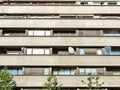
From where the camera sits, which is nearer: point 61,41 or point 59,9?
point 61,41

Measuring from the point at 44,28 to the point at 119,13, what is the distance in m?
9.29

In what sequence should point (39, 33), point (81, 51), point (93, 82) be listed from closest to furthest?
point (93, 82) < point (81, 51) < point (39, 33)

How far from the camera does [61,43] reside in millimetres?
44906

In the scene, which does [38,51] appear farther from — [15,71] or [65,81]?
[65,81]

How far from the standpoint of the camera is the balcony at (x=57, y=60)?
1709 inches

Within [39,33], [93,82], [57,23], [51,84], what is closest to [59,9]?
[57,23]

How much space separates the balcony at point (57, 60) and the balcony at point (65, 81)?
5.25ft

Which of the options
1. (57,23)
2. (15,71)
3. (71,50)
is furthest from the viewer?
(57,23)

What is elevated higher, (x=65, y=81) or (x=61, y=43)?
(x=61, y=43)

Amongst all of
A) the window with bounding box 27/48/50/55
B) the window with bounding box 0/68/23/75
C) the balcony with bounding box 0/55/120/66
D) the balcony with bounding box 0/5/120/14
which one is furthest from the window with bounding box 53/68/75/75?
the balcony with bounding box 0/5/120/14

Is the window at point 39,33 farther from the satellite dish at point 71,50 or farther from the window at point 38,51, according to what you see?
the satellite dish at point 71,50

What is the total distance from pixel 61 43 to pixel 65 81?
4.68m

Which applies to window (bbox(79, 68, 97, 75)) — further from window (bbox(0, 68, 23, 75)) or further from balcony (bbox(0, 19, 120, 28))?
window (bbox(0, 68, 23, 75))

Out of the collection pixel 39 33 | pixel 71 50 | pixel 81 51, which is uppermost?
pixel 39 33
